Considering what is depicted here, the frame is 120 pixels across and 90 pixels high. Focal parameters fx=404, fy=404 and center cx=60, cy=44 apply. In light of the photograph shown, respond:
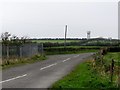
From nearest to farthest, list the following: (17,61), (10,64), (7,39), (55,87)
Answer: (55,87) < (10,64) < (17,61) < (7,39)

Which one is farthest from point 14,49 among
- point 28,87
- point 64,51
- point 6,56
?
point 64,51

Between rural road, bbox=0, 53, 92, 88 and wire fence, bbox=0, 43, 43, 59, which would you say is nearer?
rural road, bbox=0, 53, 92, 88

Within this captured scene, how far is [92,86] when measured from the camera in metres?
17.4

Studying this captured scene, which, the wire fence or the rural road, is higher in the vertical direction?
the wire fence

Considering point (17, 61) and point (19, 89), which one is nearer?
point (19, 89)

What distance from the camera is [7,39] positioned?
51.6 meters

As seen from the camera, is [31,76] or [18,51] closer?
[31,76]

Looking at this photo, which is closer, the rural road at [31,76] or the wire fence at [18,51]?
the rural road at [31,76]

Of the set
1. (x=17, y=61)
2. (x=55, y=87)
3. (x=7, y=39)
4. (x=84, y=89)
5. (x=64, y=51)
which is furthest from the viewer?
(x=64, y=51)

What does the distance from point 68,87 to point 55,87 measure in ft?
2.77

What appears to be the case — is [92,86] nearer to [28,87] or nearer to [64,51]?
[28,87]

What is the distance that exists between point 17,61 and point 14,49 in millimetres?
4453

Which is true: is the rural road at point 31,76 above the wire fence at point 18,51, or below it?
below

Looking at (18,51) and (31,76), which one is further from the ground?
(18,51)
